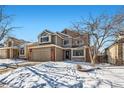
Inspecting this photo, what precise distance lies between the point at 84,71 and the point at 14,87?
123 cm

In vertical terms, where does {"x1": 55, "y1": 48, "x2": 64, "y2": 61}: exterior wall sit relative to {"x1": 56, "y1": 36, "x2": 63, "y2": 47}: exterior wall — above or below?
below

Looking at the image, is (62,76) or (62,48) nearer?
(62,76)

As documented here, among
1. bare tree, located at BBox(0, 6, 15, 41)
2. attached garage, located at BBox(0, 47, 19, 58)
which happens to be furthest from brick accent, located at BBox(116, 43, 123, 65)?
bare tree, located at BBox(0, 6, 15, 41)

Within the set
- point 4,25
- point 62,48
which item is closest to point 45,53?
point 62,48

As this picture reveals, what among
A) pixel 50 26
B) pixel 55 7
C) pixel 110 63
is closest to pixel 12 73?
pixel 50 26

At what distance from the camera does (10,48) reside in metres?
4.26

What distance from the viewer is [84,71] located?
13.1 ft

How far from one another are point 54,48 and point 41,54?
296 millimetres

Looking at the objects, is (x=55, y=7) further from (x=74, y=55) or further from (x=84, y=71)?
(x=84, y=71)

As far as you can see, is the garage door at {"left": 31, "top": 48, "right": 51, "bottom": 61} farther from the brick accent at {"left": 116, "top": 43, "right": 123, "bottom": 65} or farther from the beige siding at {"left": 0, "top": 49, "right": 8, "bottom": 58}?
the brick accent at {"left": 116, "top": 43, "right": 123, "bottom": 65}

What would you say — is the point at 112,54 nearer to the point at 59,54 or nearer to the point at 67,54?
the point at 67,54

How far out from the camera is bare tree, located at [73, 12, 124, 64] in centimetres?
403

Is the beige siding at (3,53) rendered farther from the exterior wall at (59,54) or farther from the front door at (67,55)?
the front door at (67,55)

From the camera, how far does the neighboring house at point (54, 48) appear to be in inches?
166
